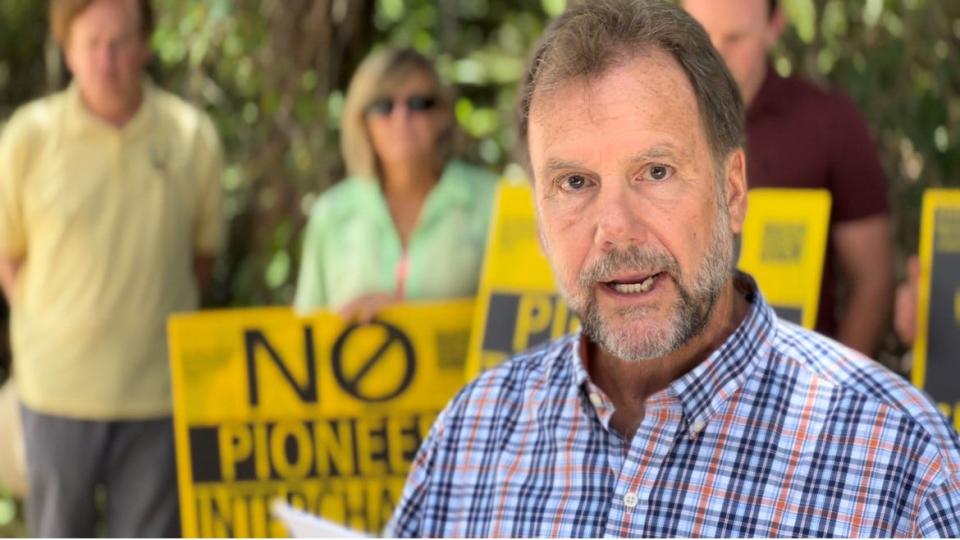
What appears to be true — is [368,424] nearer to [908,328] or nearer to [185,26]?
[908,328]

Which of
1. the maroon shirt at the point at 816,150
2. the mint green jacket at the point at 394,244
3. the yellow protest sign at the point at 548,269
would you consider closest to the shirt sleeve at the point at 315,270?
the mint green jacket at the point at 394,244

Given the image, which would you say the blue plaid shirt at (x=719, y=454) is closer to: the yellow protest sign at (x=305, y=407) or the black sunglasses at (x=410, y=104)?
the yellow protest sign at (x=305, y=407)

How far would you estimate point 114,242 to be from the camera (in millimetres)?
4238

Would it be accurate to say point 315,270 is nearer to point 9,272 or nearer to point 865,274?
point 9,272

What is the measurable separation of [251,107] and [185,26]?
43cm

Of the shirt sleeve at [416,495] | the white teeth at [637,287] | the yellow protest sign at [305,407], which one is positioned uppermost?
the white teeth at [637,287]

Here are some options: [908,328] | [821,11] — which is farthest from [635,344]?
[821,11]

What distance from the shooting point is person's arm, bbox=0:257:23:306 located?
14.3ft

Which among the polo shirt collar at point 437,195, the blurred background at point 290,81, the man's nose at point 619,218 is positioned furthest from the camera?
the blurred background at point 290,81

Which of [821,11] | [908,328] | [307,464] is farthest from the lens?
[821,11]

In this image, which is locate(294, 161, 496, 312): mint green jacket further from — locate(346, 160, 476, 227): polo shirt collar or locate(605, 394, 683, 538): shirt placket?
locate(605, 394, 683, 538): shirt placket

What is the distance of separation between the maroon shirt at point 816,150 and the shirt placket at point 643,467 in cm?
163

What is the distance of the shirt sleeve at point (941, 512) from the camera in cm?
157

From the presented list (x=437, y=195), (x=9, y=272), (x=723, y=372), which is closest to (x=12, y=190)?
(x=9, y=272)
